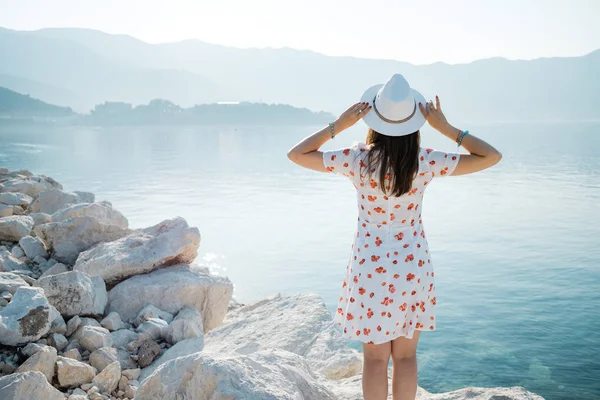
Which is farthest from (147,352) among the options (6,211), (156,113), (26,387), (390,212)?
(156,113)

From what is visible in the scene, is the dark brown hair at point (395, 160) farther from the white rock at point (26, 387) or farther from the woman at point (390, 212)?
the white rock at point (26, 387)

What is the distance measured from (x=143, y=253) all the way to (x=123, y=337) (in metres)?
1.19

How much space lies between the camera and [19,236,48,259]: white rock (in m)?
6.13

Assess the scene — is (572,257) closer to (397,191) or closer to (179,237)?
(179,237)

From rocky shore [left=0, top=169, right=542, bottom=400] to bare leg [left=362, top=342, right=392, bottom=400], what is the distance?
1.14 feet

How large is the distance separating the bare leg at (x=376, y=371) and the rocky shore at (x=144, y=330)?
347 millimetres

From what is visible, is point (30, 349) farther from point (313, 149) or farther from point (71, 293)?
point (313, 149)

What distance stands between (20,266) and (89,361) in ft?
7.79

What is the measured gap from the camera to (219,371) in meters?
2.54

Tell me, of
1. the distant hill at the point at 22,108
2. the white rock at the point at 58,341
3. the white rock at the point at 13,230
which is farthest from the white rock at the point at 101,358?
the distant hill at the point at 22,108

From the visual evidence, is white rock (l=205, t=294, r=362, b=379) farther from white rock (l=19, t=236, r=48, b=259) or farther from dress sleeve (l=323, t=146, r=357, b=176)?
white rock (l=19, t=236, r=48, b=259)

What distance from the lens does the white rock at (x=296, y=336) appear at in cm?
445

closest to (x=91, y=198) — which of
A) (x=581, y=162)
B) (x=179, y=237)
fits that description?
(x=179, y=237)

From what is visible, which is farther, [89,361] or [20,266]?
[20,266]
